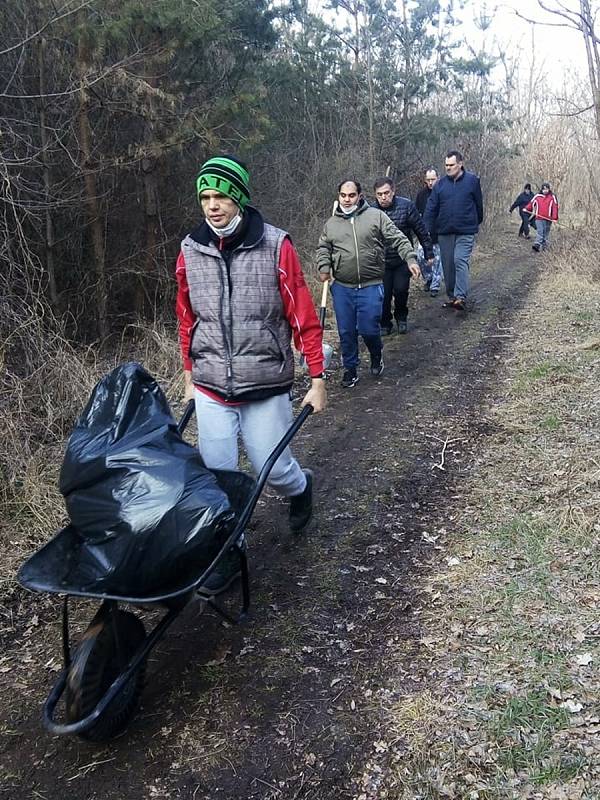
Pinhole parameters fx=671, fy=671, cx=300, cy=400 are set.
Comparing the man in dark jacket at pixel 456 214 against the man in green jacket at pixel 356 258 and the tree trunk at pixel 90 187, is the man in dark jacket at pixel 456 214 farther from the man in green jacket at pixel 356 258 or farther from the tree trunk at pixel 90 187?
the tree trunk at pixel 90 187

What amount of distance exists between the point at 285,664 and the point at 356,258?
14.8 feet

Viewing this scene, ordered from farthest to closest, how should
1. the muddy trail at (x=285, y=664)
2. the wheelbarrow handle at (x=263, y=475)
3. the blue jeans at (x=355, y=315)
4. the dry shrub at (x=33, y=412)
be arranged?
the blue jeans at (x=355, y=315) < the dry shrub at (x=33, y=412) < the wheelbarrow handle at (x=263, y=475) < the muddy trail at (x=285, y=664)

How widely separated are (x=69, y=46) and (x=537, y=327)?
6956mm

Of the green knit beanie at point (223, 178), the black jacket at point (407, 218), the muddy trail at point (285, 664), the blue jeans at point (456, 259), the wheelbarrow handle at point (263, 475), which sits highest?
the green knit beanie at point (223, 178)

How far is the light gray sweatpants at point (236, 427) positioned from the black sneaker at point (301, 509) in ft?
1.85

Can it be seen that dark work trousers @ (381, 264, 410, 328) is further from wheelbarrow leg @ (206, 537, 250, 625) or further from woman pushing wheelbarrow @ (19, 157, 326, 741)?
wheelbarrow leg @ (206, 537, 250, 625)

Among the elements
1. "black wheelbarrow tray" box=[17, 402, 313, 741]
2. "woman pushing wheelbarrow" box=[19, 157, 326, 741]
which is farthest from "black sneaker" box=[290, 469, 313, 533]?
"black wheelbarrow tray" box=[17, 402, 313, 741]

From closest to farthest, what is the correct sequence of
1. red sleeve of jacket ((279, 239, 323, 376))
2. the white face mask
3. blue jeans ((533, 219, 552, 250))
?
the white face mask → red sleeve of jacket ((279, 239, 323, 376)) → blue jeans ((533, 219, 552, 250))

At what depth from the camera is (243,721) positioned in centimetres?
274

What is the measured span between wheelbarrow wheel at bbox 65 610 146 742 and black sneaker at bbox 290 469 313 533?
4.98 feet

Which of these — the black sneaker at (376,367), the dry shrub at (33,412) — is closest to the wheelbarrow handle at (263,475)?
the dry shrub at (33,412)

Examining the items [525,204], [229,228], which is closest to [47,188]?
[229,228]

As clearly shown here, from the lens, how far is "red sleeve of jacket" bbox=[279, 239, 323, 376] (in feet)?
10.9

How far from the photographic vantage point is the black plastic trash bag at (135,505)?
2.37 m
